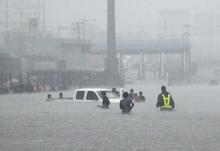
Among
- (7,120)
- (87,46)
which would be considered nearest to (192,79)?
(87,46)

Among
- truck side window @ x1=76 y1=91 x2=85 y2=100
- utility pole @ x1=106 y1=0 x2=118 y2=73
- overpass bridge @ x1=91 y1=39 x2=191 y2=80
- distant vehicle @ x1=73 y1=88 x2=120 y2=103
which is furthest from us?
overpass bridge @ x1=91 y1=39 x2=191 y2=80

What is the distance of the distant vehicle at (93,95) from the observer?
38781 millimetres

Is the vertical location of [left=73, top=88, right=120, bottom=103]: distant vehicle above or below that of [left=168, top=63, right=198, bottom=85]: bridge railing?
below

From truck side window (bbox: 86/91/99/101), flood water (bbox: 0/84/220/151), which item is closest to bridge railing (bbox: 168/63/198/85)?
truck side window (bbox: 86/91/99/101)

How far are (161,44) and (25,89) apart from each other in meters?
88.0

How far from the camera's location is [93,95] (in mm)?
39281

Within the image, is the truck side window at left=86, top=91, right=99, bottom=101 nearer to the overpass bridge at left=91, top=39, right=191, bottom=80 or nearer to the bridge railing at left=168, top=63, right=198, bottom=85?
the bridge railing at left=168, top=63, right=198, bottom=85

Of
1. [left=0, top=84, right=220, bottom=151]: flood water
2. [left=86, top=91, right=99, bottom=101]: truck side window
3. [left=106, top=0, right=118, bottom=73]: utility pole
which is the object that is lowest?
[left=0, top=84, right=220, bottom=151]: flood water

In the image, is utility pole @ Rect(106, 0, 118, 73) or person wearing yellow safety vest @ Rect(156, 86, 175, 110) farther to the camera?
utility pole @ Rect(106, 0, 118, 73)

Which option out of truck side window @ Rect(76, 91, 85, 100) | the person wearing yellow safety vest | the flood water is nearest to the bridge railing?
truck side window @ Rect(76, 91, 85, 100)

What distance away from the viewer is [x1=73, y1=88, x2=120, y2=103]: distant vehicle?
38.8m

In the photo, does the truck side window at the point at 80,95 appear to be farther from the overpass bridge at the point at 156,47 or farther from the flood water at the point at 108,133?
the overpass bridge at the point at 156,47

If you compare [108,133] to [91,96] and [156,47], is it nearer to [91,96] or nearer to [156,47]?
[91,96]

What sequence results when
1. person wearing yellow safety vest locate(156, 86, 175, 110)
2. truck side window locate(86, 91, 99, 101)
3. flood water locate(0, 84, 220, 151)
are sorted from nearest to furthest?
1. flood water locate(0, 84, 220, 151)
2. person wearing yellow safety vest locate(156, 86, 175, 110)
3. truck side window locate(86, 91, 99, 101)
